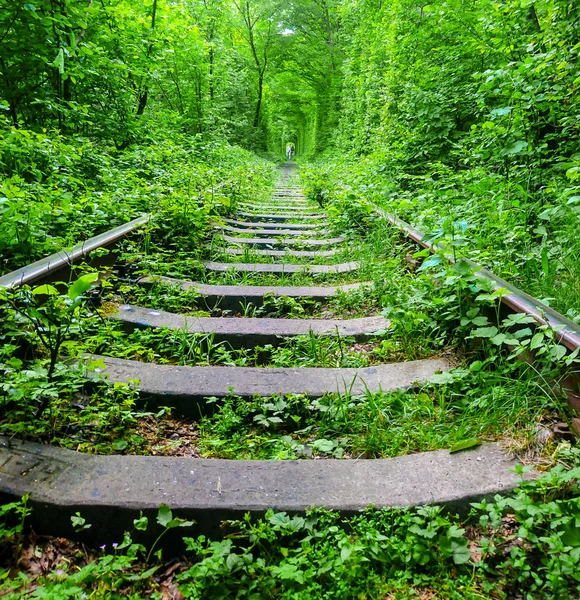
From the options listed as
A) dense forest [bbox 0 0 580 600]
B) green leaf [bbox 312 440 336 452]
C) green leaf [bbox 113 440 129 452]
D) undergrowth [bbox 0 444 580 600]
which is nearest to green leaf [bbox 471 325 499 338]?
dense forest [bbox 0 0 580 600]

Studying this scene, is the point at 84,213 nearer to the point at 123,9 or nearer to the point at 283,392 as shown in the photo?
the point at 283,392

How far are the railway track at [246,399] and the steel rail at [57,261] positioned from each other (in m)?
0.01

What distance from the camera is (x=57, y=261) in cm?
274

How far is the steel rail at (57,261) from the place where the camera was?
2.32 meters

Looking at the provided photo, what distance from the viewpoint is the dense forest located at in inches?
56.0

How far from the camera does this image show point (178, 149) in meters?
9.62

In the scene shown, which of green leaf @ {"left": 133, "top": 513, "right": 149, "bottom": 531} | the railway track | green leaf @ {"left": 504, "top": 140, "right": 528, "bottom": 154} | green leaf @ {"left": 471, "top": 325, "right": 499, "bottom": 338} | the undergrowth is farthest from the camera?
green leaf @ {"left": 504, "top": 140, "right": 528, "bottom": 154}

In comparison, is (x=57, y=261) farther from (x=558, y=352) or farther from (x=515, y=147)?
(x=515, y=147)

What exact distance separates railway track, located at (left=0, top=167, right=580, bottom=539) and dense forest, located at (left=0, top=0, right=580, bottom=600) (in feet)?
0.22

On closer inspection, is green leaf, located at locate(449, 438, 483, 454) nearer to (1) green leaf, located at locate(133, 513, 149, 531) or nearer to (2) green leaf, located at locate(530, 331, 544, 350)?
(2) green leaf, located at locate(530, 331, 544, 350)

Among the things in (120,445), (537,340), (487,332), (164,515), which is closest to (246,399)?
(120,445)

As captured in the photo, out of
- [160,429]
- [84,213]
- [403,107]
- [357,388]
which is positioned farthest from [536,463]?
[403,107]

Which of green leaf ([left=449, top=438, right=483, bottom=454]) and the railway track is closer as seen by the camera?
the railway track

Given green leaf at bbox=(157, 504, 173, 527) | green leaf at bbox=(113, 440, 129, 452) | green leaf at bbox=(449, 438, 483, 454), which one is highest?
green leaf at bbox=(449, 438, 483, 454)
